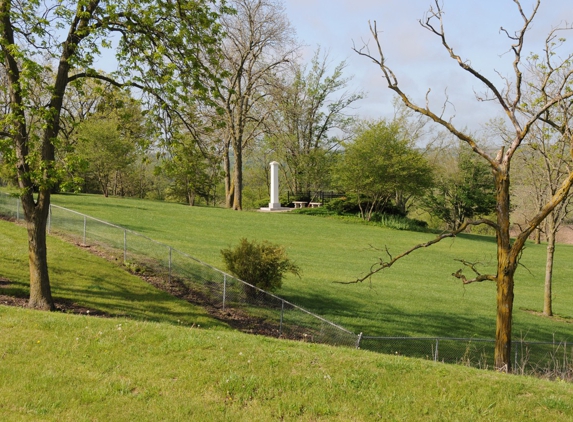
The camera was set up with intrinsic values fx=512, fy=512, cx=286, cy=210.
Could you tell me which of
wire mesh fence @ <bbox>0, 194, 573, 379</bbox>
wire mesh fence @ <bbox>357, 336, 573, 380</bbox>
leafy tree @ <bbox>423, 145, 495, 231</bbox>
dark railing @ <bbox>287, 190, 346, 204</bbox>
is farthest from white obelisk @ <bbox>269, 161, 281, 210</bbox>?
wire mesh fence @ <bbox>357, 336, 573, 380</bbox>

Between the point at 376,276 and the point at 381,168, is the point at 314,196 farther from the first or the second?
the point at 376,276

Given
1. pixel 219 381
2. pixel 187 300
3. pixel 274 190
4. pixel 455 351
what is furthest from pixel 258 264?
pixel 274 190

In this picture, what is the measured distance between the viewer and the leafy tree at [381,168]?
129 feet

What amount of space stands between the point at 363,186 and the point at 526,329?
2475 centimetres

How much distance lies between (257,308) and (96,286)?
14.2ft

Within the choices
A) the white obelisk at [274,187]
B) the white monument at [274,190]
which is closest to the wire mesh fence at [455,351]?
the white monument at [274,190]

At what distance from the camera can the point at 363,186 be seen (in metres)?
40.2

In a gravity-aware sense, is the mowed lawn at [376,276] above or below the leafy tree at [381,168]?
below

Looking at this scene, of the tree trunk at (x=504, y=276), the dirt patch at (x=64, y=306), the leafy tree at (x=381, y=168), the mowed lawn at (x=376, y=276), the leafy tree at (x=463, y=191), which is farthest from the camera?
the leafy tree at (x=463, y=191)

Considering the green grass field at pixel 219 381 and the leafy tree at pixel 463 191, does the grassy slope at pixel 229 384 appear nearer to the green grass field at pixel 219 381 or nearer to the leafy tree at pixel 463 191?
the green grass field at pixel 219 381

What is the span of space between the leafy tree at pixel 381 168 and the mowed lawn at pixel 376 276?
3.78 metres

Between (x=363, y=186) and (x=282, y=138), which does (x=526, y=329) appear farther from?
(x=282, y=138)

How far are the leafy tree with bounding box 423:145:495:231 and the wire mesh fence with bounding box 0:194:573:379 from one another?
104 feet

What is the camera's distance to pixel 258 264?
48.3 ft
